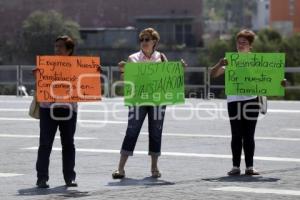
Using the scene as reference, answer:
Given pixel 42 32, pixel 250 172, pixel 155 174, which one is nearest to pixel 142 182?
pixel 155 174

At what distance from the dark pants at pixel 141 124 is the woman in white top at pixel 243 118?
35.6 inches

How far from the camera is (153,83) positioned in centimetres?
1282

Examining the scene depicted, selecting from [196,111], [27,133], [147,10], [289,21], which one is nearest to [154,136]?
[27,133]

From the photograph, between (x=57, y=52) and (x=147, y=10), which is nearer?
(x=57, y=52)

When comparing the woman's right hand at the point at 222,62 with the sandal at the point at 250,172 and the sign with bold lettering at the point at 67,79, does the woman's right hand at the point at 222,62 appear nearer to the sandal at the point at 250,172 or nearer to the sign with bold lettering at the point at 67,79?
the sandal at the point at 250,172

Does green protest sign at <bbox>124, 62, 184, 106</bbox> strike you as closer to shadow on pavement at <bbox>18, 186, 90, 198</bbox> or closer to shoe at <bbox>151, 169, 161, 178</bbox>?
shoe at <bbox>151, 169, 161, 178</bbox>

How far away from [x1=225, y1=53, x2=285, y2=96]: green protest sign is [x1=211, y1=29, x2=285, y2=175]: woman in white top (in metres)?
0.12

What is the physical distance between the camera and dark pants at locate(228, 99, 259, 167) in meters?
12.9

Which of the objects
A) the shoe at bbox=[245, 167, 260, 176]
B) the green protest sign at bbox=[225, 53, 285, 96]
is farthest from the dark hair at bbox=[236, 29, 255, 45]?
the shoe at bbox=[245, 167, 260, 176]

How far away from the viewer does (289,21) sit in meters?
184

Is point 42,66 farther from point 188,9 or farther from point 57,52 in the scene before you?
point 188,9

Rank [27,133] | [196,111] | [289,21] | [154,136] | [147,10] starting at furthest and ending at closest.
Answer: [289,21]
[147,10]
[196,111]
[27,133]
[154,136]

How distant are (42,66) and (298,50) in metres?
91.8

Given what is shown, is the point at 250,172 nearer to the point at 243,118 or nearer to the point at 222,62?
the point at 243,118
